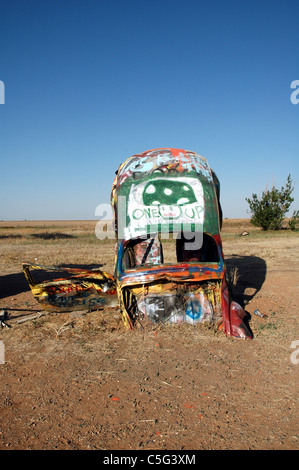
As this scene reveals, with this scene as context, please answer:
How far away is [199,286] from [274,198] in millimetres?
31700

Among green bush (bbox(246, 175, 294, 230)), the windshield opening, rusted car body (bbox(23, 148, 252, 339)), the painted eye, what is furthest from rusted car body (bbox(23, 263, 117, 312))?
green bush (bbox(246, 175, 294, 230))

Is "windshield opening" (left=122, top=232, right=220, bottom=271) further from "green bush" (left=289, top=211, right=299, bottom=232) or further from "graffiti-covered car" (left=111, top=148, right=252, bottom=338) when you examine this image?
"green bush" (left=289, top=211, right=299, bottom=232)

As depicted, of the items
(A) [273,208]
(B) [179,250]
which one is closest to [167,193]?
(B) [179,250]

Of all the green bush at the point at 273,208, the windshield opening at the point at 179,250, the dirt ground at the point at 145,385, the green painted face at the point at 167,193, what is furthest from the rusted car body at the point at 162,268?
the green bush at the point at 273,208

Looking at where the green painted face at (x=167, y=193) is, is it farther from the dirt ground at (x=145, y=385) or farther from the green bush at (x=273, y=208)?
the green bush at (x=273, y=208)

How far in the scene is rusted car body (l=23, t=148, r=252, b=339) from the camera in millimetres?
5668

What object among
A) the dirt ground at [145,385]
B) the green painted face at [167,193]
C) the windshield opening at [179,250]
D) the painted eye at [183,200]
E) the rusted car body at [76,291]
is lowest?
the dirt ground at [145,385]

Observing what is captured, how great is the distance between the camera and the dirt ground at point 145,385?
3.12 meters

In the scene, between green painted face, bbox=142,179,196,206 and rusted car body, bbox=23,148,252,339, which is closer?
rusted car body, bbox=23,148,252,339

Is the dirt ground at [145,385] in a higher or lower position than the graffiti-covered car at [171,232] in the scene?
lower

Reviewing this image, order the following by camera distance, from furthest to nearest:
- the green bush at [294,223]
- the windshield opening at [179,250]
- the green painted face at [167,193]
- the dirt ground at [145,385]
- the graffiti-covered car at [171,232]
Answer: the green bush at [294,223] < the windshield opening at [179,250] < the green painted face at [167,193] < the graffiti-covered car at [171,232] < the dirt ground at [145,385]

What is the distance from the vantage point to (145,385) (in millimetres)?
4070

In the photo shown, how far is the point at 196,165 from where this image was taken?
21.6ft

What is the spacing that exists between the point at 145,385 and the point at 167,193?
330 cm
